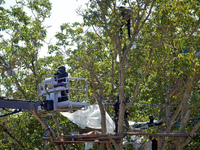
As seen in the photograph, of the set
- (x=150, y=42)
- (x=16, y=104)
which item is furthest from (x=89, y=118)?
(x=16, y=104)

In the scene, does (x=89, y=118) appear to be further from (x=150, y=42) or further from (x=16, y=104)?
(x=16, y=104)

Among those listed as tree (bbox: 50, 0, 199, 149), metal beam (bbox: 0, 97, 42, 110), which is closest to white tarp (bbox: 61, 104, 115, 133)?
tree (bbox: 50, 0, 199, 149)

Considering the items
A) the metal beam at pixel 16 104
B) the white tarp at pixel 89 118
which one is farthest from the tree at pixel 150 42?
the metal beam at pixel 16 104

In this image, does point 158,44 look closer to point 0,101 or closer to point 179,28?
point 179,28

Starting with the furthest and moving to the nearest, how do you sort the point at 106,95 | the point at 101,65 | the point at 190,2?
the point at 106,95 → the point at 101,65 → the point at 190,2

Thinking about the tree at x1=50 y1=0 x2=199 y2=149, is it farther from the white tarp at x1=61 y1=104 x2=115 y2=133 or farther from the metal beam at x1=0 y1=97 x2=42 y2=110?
the metal beam at x1=0 y1=97 x2=42 y2=110

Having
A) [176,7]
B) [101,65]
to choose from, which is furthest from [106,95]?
[176,7]

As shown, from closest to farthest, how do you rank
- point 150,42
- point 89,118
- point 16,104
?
point 16,104 → point 150,42 → point 89,118

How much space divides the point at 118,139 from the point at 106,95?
6284 millimetres

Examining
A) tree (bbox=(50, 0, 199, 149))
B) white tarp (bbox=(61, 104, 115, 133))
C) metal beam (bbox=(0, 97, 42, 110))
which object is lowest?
white tarp (bbox=(61, 104, 115, 133))

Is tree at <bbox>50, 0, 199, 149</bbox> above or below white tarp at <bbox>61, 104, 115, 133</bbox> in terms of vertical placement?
above

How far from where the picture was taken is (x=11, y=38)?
59.1 ft

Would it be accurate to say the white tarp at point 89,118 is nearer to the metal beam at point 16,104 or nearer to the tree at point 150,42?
the tree at point 150,42

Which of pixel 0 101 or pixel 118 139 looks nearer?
pixel 0 101
